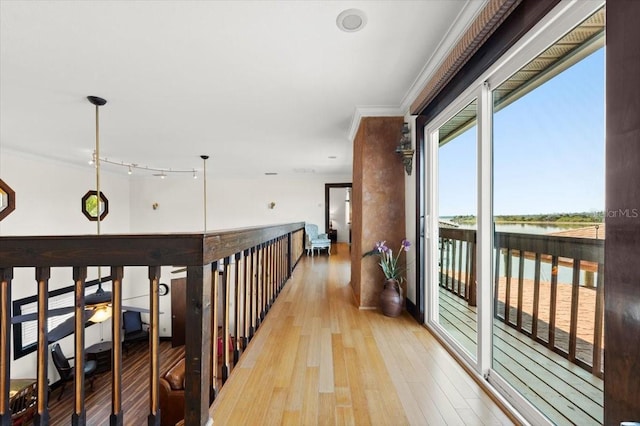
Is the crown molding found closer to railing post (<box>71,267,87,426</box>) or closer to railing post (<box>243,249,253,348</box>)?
railing post (<box>243,249,253,348</box>)

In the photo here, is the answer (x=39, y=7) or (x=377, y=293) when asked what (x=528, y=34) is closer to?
(x=377, y=293)

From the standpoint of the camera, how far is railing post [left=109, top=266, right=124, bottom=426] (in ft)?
3.62

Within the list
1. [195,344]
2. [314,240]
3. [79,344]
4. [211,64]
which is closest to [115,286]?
[79,344]

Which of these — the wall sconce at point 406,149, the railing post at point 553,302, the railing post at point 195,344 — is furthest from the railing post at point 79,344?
the wall sconce at point 406,149

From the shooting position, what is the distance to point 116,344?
1128 mm

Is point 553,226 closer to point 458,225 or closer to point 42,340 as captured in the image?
point 458,225

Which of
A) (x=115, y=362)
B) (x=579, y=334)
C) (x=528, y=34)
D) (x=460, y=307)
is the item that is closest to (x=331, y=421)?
(x=115, y=362)

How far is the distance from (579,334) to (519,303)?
361 mm

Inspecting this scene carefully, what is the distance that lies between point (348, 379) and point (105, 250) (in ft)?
4.98

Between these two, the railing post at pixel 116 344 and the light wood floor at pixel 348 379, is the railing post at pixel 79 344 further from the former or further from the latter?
the light wood floor at pixel 348 379

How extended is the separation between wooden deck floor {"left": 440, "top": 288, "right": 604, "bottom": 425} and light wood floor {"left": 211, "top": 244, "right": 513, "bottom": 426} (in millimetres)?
204

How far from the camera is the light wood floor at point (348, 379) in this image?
1.43 metres

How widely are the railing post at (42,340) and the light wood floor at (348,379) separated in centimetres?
68

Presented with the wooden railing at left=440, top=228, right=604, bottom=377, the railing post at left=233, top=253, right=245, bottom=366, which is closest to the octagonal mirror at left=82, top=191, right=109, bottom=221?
the railing post at left=233, top=253, right=245, bottom=366
